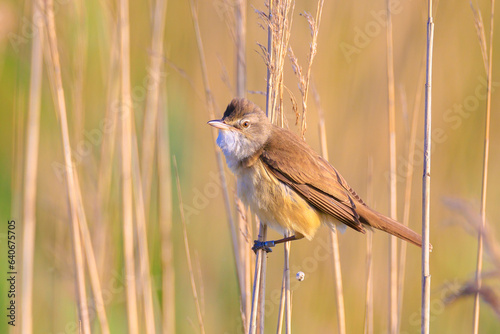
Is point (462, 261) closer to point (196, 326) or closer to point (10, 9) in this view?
point (196, 326)

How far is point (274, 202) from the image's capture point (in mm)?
2719

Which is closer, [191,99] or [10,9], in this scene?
[10,9]

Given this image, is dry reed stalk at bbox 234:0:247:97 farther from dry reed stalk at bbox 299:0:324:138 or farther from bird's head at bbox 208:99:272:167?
dry reed stalk at bbox 299:0:324:138

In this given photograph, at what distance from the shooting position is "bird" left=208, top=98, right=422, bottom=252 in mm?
2713

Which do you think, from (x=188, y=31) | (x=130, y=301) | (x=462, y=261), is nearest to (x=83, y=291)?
(x=130, y=301)

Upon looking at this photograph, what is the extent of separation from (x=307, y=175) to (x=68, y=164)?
45.0 inches

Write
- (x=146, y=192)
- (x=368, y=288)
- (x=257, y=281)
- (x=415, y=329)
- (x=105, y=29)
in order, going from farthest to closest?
1. (x=415, y=329)
2. (x=105, y=29)
3. (x=146, y=192)
4. (x=368, y=288)
5. (x=257, y=281)

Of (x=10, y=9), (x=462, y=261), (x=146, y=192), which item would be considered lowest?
(x=462, y=261)

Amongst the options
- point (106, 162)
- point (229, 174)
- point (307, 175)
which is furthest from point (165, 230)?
point (229, 174)

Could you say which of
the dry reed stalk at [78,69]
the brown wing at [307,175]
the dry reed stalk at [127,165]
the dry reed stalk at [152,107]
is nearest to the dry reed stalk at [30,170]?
the dry reed stalk at [78,69]

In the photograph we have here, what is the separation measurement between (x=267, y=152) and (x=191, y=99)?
1547 mm

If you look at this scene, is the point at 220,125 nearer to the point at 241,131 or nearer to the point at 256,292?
the point at 241,131

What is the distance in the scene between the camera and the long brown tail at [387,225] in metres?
2.56

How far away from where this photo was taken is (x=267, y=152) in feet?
9.10
